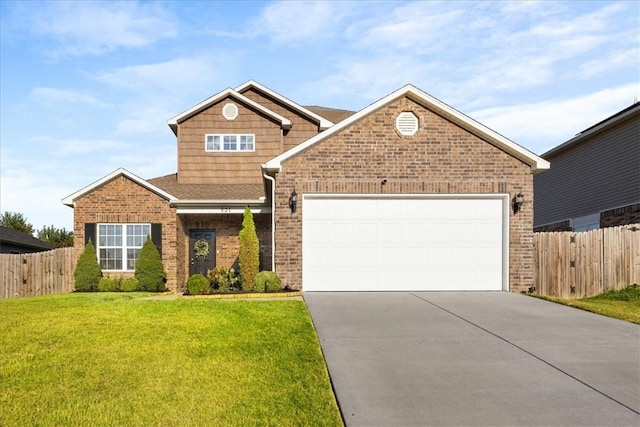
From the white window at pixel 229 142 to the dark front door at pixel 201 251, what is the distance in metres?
→ 4.07

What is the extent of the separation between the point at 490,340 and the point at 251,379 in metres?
4.04

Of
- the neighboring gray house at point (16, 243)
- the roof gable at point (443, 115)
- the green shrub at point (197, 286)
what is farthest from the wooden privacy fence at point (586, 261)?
the neighboring gray house at point (16, 243)

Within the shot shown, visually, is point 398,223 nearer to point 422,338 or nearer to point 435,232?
point 435,232

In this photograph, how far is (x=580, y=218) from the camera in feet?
75.2

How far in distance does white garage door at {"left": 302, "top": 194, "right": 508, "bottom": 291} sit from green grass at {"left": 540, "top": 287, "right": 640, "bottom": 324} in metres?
2.06

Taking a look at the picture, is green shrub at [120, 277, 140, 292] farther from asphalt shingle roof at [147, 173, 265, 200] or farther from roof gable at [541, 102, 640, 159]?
roof gable at [541, 102, 640, 159]

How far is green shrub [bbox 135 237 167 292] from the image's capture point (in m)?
18.0

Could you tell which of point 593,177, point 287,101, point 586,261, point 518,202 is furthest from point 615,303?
point 287,101

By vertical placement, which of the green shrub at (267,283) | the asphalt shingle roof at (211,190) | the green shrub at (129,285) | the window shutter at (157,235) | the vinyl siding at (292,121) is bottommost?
the green shrub at (129,285)

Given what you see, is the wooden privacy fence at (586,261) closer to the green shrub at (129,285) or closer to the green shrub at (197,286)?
the green shrub at (197,286)

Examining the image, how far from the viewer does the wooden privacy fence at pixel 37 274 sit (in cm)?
1894

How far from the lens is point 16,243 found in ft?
92.7

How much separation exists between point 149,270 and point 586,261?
13135mm

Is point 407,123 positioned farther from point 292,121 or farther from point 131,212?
point 131,212
